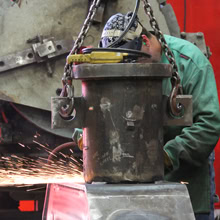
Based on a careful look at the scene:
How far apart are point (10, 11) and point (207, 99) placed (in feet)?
6.47

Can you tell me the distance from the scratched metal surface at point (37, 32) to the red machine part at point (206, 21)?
83cm

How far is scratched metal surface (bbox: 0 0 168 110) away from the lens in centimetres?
489

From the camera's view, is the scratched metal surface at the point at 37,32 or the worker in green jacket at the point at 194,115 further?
the scratched metal surface at the point at 37,32

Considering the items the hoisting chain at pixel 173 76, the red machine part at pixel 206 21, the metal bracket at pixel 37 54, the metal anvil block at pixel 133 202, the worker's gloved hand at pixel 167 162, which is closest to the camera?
the metal anvil block at pixel 133 202

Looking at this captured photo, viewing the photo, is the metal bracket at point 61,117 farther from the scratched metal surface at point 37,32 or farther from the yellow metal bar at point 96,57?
the scratched metal surface at point 37,32

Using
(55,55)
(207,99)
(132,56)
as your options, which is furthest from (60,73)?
(132,56)

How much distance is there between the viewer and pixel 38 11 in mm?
4938

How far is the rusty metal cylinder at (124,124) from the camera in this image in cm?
276

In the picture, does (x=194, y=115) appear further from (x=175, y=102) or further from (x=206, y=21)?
(x=206, y=21)

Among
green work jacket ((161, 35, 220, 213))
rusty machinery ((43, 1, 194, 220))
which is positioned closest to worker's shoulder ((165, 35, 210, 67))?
green work jacket ((161, 35, 220, 213))

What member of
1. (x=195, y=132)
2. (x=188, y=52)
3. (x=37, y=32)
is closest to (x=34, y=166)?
(x=37, y=32)

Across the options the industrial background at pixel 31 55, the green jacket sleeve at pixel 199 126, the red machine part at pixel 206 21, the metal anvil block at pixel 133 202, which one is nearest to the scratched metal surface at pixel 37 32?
the industrial background at pixel 31 55

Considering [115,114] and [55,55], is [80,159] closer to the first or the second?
[55,55]

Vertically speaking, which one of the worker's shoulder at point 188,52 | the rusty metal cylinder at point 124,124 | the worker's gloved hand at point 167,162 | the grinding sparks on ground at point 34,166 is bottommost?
the grinding sparks on ground at point 34,166
